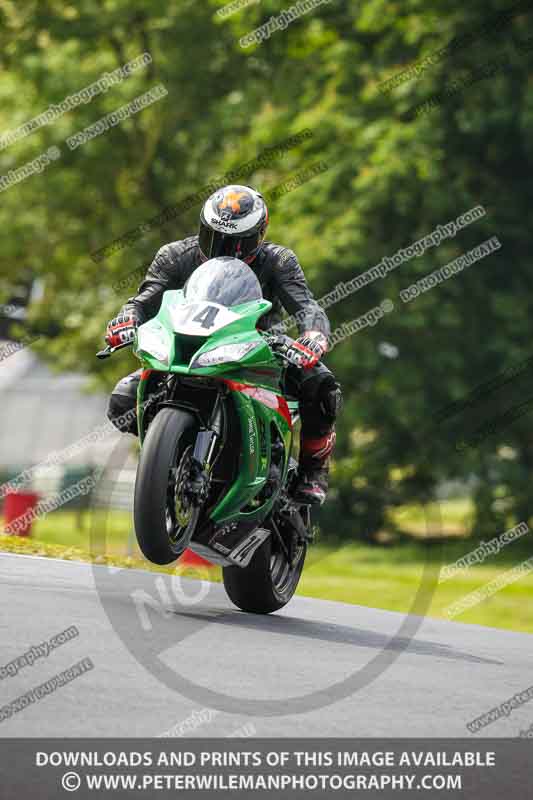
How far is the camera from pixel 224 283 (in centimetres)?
755

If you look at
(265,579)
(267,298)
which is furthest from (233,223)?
(265,579)

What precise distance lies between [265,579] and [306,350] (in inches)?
59.3

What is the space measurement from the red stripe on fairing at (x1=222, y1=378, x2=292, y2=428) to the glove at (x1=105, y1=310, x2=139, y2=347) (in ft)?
2.58

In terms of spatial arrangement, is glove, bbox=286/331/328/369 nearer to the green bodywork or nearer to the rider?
the rider

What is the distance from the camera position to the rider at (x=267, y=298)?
772cm

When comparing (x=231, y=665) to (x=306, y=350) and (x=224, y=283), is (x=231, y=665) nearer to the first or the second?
(x=306, y=350)

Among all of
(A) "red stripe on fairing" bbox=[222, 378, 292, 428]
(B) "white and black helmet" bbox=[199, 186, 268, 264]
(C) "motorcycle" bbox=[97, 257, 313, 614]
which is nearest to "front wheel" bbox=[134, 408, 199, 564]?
(C) "motorcycle" bbox=[97, 257, 313, 614]

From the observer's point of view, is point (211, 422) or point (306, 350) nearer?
Answer: point (211, 422)

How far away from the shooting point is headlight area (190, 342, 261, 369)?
711 centimetres

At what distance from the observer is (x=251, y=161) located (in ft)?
82.0

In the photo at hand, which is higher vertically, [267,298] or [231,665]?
[267,298]
